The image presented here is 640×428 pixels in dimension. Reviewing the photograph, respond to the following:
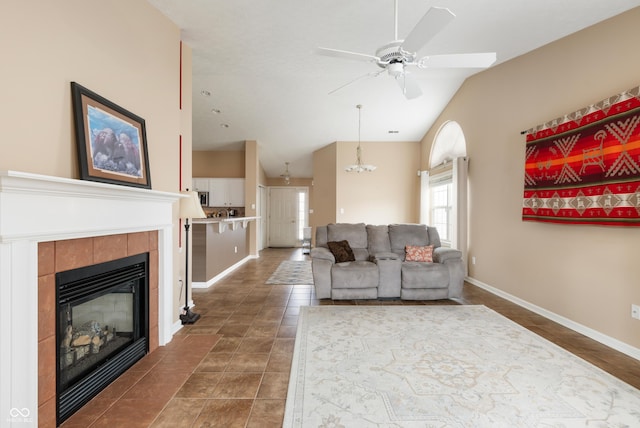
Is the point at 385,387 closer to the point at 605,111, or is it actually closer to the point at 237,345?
the point at 237,345

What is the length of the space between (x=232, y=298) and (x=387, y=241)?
2.36 m

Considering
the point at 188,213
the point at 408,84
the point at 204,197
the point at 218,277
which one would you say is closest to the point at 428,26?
the point at 408,84

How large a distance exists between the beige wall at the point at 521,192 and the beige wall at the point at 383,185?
228cm

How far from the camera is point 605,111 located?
104 inches

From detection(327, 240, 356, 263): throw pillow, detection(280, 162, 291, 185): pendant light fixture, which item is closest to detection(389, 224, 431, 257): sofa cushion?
detection(327, 240, 356, 263): throw pillow

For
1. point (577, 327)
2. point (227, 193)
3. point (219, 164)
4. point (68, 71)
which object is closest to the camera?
point (68, 71)

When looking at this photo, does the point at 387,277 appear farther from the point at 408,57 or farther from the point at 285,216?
the point at 285,216

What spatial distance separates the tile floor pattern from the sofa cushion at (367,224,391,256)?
0.85 metres

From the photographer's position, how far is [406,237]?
4.54 meters

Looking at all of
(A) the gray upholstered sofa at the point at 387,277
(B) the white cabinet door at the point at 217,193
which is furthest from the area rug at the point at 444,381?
(B) the white cabinet door at the point at 217,193

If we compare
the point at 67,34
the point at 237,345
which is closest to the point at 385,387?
the point at 237,345

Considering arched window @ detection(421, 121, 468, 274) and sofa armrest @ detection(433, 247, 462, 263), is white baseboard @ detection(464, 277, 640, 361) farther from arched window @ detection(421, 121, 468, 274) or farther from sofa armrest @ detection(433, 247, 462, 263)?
arched window @ detection(421, 121, 468, 274)

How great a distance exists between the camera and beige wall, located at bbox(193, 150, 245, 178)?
7.66 m

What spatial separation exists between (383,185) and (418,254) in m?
3.34
